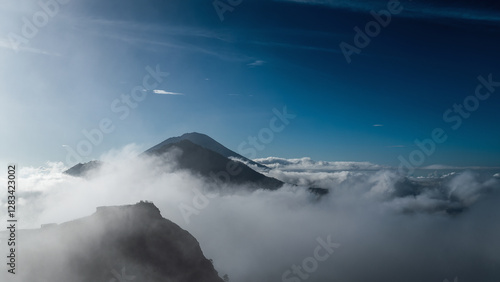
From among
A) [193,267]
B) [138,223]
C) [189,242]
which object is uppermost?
[138,223]

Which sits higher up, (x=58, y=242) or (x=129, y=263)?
(x=58, y=242)

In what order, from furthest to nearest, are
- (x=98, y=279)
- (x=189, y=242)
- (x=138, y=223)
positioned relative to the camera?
(x=189, y=242), (x=138, y=223), (x=98, y=279)

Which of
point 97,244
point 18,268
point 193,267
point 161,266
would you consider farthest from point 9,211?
point 193,267

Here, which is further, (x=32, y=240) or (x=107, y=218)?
(x=107, y=218)

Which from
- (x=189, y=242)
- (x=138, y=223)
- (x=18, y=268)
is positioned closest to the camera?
(x=18, y=268)

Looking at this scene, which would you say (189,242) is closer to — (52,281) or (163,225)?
(163,225)

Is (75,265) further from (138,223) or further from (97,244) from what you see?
(138,223)
